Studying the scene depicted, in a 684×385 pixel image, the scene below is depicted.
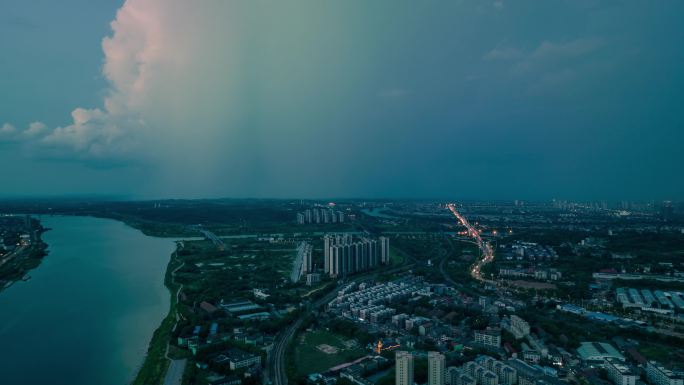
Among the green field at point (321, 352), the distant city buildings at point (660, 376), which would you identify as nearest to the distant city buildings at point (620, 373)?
the distant city buildings at point (660, 376)

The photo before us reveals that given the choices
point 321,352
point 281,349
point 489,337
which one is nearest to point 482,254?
point 489,337

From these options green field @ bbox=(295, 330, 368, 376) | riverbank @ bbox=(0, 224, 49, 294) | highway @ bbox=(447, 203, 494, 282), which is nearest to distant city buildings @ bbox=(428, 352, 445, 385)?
green field @ bbox=(295, 330, 368, 376)

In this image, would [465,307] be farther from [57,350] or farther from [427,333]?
[57,350]

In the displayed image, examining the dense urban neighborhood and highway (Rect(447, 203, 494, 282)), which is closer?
→ the dense urban neighborhood

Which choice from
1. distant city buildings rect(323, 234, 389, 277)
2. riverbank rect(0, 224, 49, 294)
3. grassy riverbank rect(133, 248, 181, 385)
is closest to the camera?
grassy riverbank rect(133, 248, 181, 385)

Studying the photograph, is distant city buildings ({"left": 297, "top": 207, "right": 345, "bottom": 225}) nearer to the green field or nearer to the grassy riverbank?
the grassy riverbank

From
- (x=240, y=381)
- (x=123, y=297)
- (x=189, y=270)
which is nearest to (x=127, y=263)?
(x=189, y=270)
